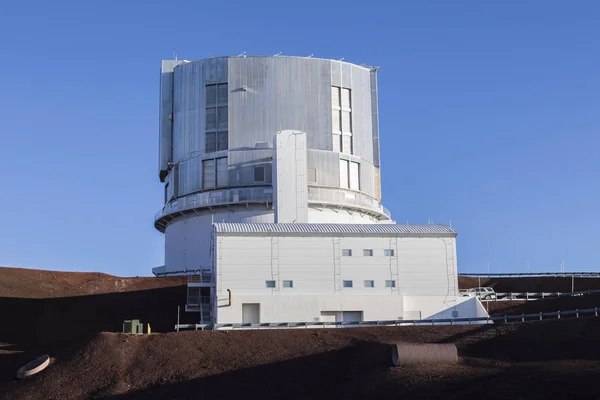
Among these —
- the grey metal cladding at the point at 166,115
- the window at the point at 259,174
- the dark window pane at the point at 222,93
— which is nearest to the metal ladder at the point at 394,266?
the window at the point at 259,174

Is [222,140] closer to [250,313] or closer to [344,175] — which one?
[344,175]

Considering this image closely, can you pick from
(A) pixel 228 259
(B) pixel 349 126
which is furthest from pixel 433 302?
(B) pixel 349 126

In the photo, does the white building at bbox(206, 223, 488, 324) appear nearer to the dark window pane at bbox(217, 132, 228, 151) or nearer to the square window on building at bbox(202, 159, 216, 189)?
the square window on building at bbox(202, 159, 216, 189)

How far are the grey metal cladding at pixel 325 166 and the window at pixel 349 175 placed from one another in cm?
89

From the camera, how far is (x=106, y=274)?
2936 inches

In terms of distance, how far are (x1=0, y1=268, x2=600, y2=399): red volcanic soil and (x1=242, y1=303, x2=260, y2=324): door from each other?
606 centimetres

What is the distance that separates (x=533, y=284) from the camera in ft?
242

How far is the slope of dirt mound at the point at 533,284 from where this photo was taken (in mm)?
72188

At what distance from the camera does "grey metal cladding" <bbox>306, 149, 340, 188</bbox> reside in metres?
75.3

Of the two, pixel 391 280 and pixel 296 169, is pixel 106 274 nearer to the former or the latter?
pixel 296 169

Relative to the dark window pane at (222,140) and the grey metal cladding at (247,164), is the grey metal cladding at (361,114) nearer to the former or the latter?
the grey metal cladding at (247,164)

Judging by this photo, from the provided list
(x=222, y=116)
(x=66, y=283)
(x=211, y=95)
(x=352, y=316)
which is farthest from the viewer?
(x=211, y=95)

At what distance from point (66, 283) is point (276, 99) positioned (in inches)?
886

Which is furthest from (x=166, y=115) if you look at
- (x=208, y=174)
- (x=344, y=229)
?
(x=344, y=229)
